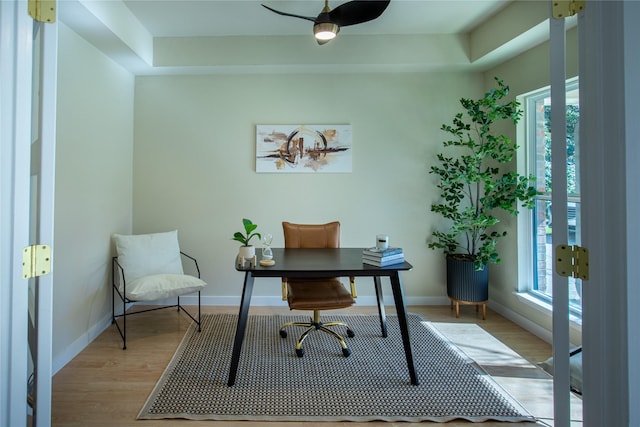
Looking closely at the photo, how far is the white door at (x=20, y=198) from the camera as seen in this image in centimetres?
105

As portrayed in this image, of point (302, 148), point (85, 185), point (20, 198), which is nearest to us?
point (20, 198)

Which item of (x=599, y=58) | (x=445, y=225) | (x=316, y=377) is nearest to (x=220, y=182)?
(x=316, y=377)

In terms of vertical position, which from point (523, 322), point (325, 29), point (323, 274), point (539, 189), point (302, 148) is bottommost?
point (523, 322)

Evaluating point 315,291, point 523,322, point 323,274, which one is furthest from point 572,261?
point 523,322

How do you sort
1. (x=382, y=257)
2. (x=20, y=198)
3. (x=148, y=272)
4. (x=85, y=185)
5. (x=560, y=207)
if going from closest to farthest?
(x=20, y=198) < (x=560, y=207) < (x=382, y=257) < (x=85, y=185) < (x=148, y=272)

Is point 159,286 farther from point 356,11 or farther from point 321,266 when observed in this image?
point 356,11

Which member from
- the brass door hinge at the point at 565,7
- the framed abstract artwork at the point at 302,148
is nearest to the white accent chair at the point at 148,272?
the framed abstract artwork at the point at 302,148

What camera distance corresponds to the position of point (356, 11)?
7.31ft

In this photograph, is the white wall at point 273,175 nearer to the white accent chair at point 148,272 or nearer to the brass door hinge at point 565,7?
the white accent chair at point 148,272

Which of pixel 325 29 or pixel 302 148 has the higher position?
pixel 325 29

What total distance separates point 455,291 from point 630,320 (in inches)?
102

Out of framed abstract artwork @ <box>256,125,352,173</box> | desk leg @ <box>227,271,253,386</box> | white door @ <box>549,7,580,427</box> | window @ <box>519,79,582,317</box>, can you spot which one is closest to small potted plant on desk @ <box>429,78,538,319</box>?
window @ <box>519,79,582,317</box>

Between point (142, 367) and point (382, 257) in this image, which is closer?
point (382, 257)

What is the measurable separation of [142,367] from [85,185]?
5.14 feet
